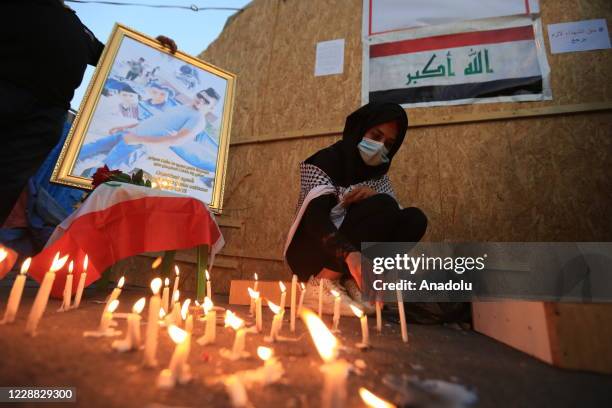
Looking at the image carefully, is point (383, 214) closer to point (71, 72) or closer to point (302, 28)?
point (71, 72)

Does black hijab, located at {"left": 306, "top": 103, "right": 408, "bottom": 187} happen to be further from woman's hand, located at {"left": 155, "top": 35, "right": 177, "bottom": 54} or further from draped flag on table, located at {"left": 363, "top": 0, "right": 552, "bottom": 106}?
woman's hand, located at {"left": 155, "top": 35, "right": 177, "bottom": 54}

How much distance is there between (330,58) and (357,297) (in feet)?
11.1

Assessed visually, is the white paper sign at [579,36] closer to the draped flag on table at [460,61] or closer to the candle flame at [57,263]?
the draped flag on table at [460,61]

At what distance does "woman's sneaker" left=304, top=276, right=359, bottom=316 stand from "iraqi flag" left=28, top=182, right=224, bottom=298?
853 mm

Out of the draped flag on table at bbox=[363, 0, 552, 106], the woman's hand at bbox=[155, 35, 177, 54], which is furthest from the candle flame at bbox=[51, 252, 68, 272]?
the draped flag on table at bbox=[363, 0, 552, 106]

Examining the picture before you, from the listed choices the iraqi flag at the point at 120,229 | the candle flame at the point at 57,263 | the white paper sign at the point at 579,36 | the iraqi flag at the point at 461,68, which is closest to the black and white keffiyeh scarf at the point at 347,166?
the iraqi flag at the point at 120,229

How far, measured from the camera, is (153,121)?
3.11 meters

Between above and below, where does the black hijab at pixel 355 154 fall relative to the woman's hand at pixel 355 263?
above

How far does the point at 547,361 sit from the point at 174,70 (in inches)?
152

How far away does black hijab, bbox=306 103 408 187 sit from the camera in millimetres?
2434

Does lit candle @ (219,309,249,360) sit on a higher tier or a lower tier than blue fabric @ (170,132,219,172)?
lower

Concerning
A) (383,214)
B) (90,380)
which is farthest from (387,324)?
(90,380)

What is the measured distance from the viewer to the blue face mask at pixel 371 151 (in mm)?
2385

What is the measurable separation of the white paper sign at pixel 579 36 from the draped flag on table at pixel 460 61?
0.15m
